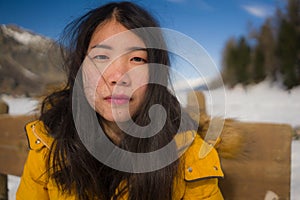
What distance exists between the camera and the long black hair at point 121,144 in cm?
79

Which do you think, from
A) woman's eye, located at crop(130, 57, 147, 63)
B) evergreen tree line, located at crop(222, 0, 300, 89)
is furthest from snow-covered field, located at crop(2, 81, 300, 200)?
woman's eye, located at crop(130, 57, 147, 63)

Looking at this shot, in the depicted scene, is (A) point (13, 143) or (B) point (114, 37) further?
A: (A) point (13, 143)

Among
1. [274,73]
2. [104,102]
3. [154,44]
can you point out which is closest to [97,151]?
[104,102]

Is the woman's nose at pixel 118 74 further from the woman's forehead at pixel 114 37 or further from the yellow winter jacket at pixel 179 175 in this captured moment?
the yellow winter jacket at pixel 179 175

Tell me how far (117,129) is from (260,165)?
16.9 inches

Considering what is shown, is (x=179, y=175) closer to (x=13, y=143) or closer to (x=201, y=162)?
(x=201, y=162)

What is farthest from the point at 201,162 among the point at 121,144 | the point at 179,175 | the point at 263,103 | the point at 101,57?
the point at 263,103

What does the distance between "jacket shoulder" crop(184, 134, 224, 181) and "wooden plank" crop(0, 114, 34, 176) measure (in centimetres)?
73

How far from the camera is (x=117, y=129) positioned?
890mm

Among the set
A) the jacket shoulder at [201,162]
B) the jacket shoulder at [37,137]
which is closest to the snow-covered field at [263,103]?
the jacket shoulder at [37,137]

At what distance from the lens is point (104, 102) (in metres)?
0.74

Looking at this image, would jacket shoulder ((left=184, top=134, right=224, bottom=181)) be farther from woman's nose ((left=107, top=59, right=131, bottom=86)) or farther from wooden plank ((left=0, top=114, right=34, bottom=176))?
wooden plank ((left=0, top=114, right=34, bottom=176))

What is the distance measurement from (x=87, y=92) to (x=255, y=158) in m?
0.51

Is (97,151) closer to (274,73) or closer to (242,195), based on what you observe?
(242,195)
